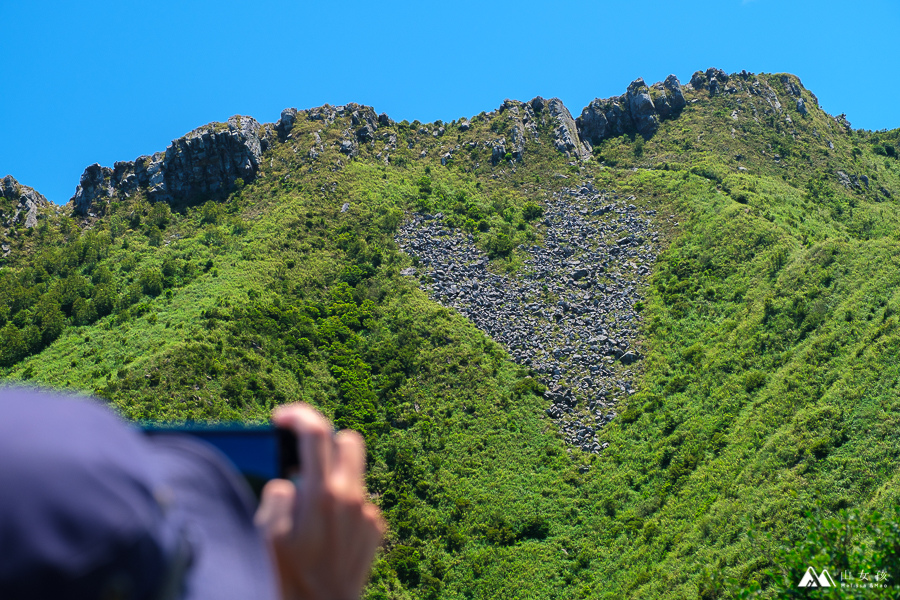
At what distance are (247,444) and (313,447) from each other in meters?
0.46

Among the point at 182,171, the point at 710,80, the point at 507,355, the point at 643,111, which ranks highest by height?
the point at 710,80

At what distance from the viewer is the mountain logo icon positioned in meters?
11.5

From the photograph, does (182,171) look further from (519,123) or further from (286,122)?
(519,123)

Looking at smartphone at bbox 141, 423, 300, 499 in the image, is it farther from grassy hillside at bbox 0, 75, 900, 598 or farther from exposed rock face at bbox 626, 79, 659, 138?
exposed rock face at bbox 626, 79, 659, 138

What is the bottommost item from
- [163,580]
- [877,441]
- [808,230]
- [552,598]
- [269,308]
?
[552,598]

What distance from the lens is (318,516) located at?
1.21 meters

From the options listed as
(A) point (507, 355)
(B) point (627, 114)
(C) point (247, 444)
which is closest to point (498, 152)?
(B) point (627, 114)

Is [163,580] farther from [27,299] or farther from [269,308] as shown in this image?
[27,299]

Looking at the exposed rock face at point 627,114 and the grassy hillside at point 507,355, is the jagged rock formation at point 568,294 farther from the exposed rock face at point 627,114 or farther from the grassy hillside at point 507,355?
the exposed rock face at point 627,114

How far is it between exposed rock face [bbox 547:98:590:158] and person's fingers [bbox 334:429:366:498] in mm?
71083

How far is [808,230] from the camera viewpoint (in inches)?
2036

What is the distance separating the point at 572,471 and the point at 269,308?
23.6 metres

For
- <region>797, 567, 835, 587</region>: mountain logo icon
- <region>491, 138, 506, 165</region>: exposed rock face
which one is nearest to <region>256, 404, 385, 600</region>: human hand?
<region>797, 567, 835, 587</region>: mountain logo icon

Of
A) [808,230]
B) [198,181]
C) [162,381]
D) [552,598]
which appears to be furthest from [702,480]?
[198,181]
